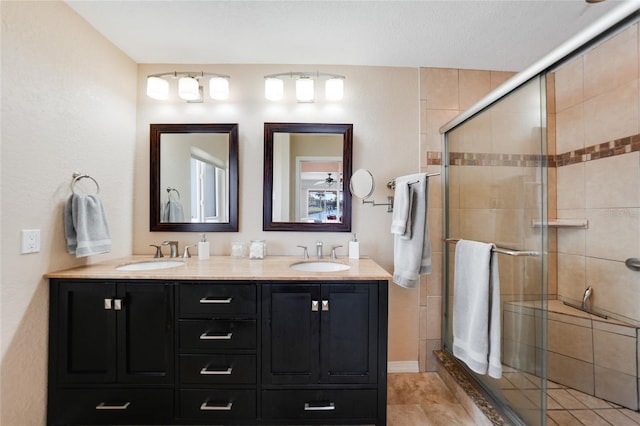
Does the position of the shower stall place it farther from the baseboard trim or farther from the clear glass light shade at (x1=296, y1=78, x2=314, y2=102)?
the clear glass light shade at (x1=296, y1=78, x2=314, y2=102)

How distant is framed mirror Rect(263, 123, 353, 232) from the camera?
1992mm

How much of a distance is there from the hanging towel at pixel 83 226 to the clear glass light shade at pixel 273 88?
128 centimetres

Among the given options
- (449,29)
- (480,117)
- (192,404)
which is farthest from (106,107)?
(480,117)

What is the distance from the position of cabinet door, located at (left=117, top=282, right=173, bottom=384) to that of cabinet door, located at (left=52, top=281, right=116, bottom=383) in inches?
2.1

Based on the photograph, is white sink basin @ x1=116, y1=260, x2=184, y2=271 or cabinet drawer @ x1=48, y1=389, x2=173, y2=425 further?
white sink basin @ x1=116, y1=260, x2=184, y2=271

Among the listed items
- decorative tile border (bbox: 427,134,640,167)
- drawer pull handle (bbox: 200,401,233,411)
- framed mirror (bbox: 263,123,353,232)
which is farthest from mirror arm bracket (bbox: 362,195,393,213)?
drawer pull handle (bbox: 200,401,233,411)

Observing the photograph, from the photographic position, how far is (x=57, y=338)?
1408 mm

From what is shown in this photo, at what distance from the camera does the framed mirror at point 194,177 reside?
6.57ft

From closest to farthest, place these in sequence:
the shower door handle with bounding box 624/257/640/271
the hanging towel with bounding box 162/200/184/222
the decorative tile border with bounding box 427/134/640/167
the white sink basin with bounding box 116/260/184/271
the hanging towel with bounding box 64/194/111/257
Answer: the decorative tile border with bounding box 427/134/640/167
the hanging towel with bounding box 64/194/111/257
the shower door handle with bounding box 624/257/640/271
the white sink basin with bounding box 116/260/184/271
the hanging towel with bounding box 162/200/184/222

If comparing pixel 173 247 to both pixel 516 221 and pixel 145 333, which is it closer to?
pixel 145 333

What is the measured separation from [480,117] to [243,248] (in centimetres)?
180

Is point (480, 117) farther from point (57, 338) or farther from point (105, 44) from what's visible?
point (57, 338)

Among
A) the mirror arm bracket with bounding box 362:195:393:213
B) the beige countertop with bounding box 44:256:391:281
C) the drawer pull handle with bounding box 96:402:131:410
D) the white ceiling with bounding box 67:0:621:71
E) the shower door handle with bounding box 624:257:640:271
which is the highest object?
the white ceiling with bounding box 67:0:621:71

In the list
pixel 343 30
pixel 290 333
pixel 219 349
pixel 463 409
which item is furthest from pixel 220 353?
pixel 343 30
